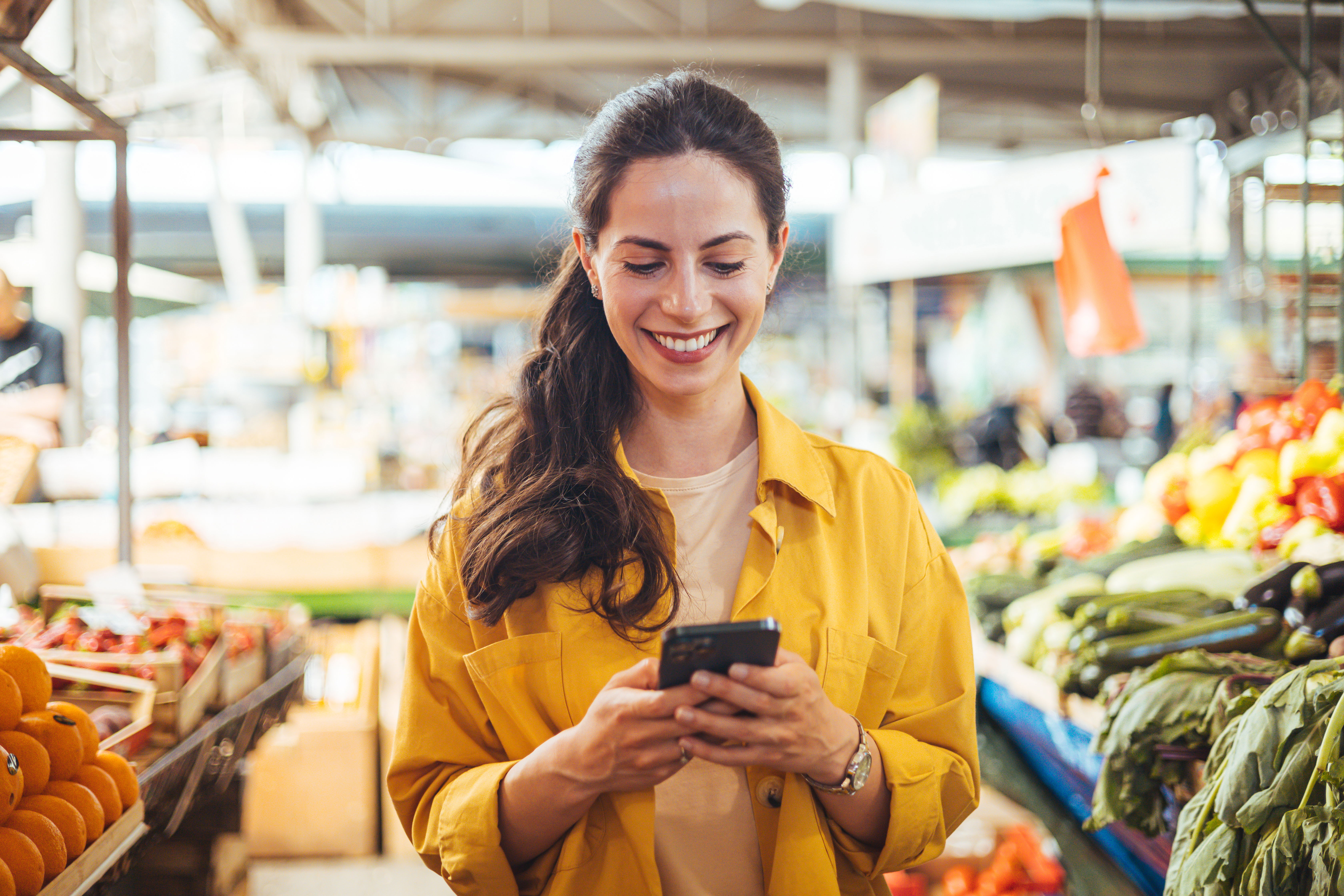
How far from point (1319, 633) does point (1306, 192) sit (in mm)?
2306

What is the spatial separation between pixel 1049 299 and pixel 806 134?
5.85 meters

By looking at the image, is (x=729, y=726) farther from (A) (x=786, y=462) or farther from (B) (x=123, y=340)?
(B) (x=123, y=340)

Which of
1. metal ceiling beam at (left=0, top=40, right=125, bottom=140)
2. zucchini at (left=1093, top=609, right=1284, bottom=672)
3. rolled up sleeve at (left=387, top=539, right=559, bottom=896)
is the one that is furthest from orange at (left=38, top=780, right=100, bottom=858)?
zucchini at (left=1093, top=609, right=1284, bottom=672)

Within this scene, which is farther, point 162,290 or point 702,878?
point 162,290

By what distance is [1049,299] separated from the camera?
52.6 ft

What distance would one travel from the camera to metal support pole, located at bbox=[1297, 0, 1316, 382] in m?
3.49

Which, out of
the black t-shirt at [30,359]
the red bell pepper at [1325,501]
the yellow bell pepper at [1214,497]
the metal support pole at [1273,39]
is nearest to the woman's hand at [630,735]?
the red bell pepper at [1325,501]

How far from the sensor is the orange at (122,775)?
1.77 meters

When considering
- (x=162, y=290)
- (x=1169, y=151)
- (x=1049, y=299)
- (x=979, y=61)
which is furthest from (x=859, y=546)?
(x=1049, y=299)

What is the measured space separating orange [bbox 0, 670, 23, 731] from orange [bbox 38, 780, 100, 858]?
0.13m

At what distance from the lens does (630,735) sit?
111 centimetres

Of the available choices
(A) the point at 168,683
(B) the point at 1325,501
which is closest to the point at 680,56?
(B) the point at 1325,501

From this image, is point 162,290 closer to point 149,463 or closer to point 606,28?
point 149,463

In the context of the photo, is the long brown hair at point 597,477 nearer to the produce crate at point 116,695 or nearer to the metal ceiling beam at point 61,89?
the metal ceiling beam at point 61,89
